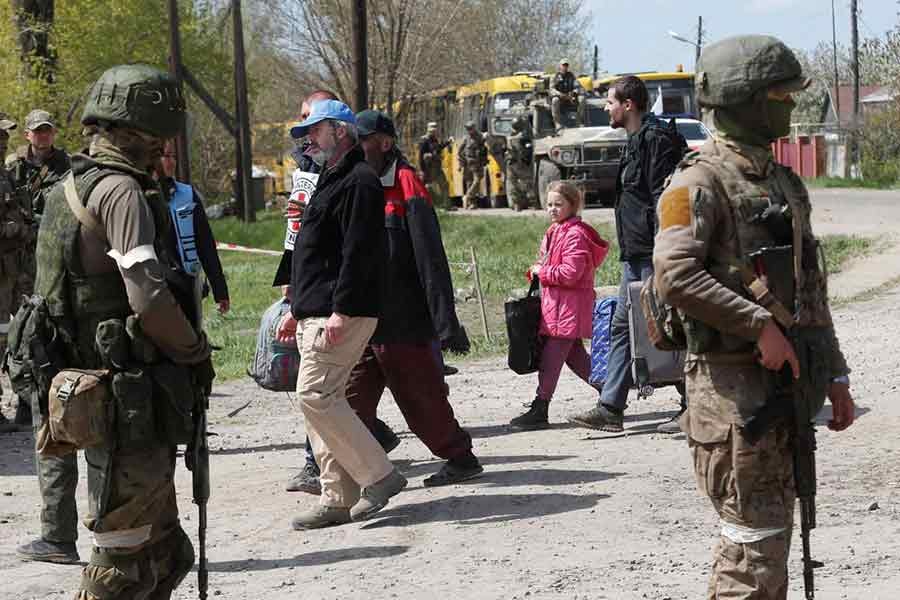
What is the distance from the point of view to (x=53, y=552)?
658cm

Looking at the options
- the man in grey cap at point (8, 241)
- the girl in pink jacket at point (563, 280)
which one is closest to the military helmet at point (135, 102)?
the girl in pink jacket at point (563, 280)

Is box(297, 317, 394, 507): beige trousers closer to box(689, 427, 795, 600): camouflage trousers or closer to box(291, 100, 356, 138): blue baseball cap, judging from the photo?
box(291, 100, 356, 138): blue baseball cap

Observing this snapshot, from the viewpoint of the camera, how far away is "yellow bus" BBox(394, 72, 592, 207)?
33344mm

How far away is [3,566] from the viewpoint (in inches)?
266

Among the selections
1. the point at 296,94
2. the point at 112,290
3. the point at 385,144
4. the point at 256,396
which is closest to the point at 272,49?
the point at 296,94

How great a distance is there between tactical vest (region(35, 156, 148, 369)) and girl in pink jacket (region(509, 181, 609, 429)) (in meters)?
4.82

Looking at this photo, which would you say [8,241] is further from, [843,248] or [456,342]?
[843,248]

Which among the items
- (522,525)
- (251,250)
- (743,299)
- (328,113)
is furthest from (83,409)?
(251,250)

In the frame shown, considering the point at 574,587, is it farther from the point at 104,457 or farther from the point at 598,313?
the point at 598,313

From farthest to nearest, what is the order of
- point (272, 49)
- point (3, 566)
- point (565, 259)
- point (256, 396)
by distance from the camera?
point (272, 49), point (256, 396), point (565, 259), point (3, 566)

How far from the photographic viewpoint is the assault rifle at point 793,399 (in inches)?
174

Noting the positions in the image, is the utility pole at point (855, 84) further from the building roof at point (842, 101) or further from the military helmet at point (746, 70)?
the military helmet at point (746, 70)

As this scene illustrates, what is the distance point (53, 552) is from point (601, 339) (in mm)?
3949

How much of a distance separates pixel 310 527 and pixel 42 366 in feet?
8.18
